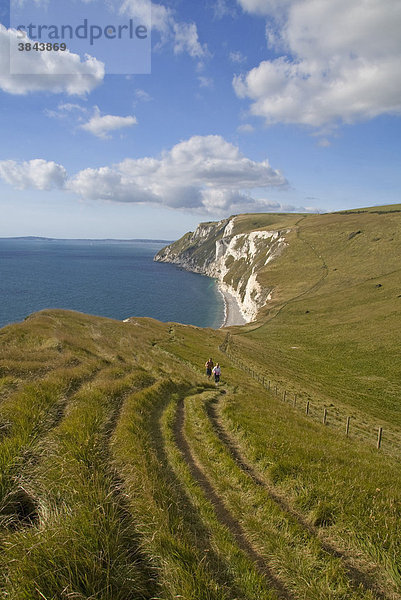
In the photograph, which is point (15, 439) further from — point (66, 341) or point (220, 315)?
point (220, 315)

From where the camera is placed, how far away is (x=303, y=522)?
763 cm

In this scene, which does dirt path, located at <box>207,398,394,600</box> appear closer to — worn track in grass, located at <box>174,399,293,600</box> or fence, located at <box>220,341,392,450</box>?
worn track in grass, located at <box>174,399,293,600</box>

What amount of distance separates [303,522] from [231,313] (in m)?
133

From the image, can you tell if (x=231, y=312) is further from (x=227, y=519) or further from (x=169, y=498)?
(x=169, y=498)

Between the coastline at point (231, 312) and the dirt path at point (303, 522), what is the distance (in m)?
106

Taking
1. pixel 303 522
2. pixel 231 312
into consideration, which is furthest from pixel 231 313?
pixel 303 522

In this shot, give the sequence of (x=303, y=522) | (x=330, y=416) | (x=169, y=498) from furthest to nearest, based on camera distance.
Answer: (x=330, y=416)
(x=303, y=522)
(x=169, y=498)

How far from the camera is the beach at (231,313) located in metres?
126

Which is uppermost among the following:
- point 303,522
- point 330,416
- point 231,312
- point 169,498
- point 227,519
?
point 169,498

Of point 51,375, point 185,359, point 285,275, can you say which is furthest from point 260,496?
point 285,275

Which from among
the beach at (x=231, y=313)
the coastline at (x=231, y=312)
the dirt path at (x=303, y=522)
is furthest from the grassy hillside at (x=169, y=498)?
the beach at (x=231, y=313)

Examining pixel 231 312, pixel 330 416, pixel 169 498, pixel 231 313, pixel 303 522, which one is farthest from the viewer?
pixel 231 312

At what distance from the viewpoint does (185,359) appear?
126 ft

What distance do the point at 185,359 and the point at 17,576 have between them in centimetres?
3477
